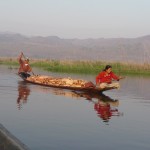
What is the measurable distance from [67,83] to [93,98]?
358cm

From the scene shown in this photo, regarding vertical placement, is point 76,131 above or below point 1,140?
below

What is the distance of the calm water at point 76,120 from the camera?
10297 mm

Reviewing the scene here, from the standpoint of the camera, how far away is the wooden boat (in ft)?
70.8

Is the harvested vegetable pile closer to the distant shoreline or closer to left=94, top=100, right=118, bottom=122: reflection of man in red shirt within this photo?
left=94, top=100, right=118, bottom=122: reflection of man in red shirt

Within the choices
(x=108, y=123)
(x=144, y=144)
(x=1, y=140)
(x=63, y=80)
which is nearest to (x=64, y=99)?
(x=63, y=80)

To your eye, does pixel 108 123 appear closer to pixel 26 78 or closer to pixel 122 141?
pixel 122 141

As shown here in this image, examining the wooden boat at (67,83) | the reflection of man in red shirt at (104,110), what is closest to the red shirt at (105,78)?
the wooden boat at (67,83)

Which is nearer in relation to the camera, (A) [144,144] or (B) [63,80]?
(A) [144,144]

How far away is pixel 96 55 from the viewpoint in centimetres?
11738

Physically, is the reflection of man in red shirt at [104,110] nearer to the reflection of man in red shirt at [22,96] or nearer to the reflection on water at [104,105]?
the reflection on water at [104,105]

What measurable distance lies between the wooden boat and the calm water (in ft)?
1.61

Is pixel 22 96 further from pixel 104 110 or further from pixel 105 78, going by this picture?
pixel 104 110

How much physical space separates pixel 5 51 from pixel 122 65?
283 ft

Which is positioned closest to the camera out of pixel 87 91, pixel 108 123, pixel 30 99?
pixel 108 123
